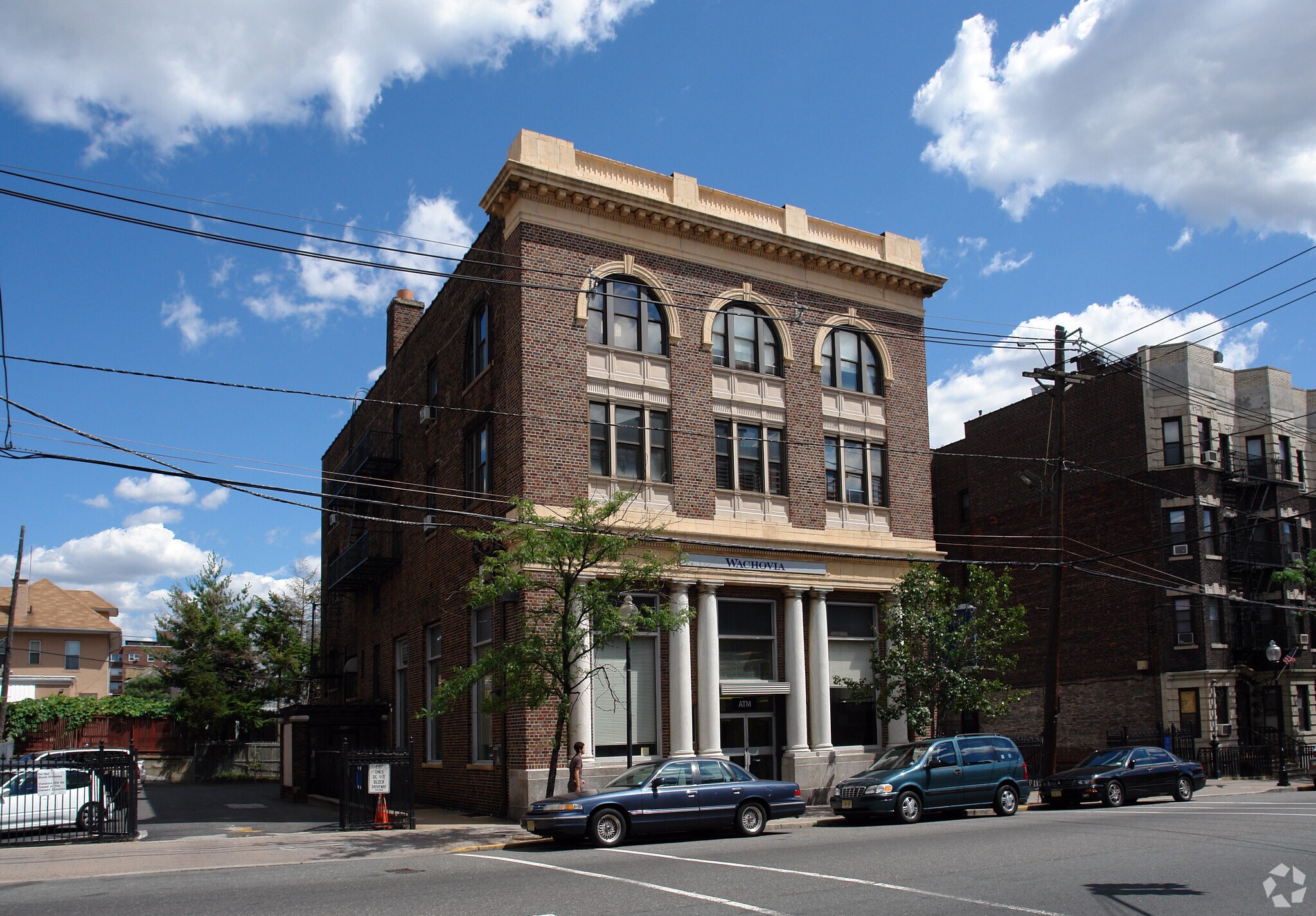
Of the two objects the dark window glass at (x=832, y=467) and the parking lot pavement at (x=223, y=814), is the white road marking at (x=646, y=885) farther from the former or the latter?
the dark window glass at (x=832, y=467)

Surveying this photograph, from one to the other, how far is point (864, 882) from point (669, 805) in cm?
608

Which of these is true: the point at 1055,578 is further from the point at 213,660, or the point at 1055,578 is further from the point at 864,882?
the point at 213,660

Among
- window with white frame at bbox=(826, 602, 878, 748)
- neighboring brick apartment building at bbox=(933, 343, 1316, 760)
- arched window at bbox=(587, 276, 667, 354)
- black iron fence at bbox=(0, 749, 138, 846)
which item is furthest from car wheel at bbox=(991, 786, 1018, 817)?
neighboring brick apartment building at bbox=(933, 343, 1316, 760)

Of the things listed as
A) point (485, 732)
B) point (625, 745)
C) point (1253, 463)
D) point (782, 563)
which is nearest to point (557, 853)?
point (625, 745)

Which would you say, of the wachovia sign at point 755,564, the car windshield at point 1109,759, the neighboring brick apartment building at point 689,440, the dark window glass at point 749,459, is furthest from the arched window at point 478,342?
the car windshield at point 1109,759

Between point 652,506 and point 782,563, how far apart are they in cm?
365

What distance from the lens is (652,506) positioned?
24516mm

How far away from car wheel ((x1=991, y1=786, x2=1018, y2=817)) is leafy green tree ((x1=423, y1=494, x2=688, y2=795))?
756 centimetres

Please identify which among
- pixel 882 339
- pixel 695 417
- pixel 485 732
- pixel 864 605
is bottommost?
pixel 485 732

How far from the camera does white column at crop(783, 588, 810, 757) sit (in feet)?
83.6

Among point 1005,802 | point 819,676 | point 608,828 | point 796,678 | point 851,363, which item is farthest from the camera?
point 851,363

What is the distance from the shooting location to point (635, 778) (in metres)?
18.0

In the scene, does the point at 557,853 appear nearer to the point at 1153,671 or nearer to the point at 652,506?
the point at 652,506

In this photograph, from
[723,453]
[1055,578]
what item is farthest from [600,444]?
[1055,578]
